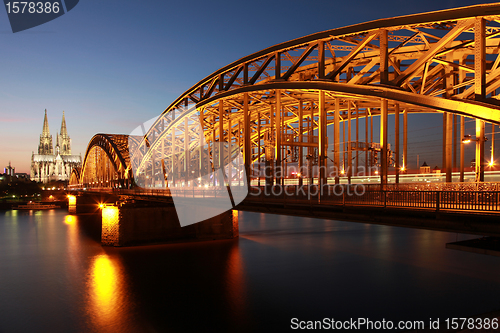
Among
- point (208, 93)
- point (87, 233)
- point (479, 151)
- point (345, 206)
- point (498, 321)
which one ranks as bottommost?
point (87, 233)

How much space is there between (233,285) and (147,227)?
1527 cm

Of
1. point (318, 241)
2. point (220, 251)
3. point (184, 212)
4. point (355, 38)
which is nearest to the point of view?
point (355, 38)

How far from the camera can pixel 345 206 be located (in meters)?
17.0

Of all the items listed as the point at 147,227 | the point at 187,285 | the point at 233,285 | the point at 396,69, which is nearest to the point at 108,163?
the point at 147,227

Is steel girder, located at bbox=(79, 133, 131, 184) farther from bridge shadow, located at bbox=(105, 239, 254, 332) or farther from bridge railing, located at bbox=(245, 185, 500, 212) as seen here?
bridge railing, located at bbox=(245, 185, 500, 212)

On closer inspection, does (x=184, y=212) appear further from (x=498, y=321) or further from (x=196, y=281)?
(x=498, y=321)

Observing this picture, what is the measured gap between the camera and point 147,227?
3919cm

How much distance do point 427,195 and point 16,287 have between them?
84.9ft

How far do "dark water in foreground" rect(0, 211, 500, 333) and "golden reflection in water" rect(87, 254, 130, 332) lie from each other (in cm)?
6

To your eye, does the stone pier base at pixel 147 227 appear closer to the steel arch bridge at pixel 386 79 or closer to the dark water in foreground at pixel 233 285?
the dark water in foreground at pixel 233 285

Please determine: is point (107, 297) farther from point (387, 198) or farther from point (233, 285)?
point (387, 198)

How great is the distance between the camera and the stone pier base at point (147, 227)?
126ft

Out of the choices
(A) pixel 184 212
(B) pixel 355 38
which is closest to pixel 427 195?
(B) pixel 355 38

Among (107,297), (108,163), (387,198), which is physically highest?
(108,163)
